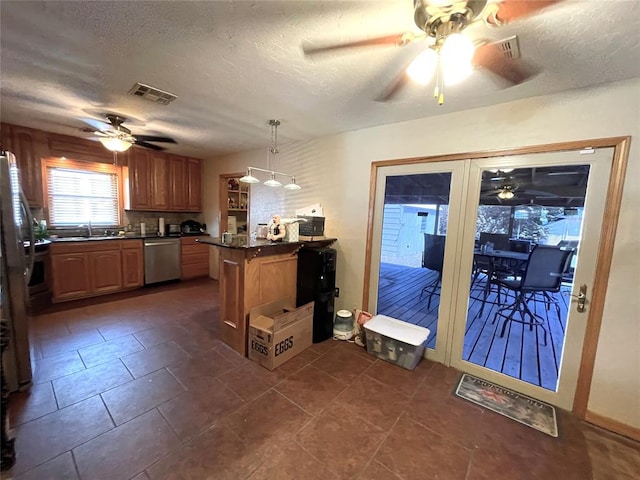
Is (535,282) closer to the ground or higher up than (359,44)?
closer to the ground

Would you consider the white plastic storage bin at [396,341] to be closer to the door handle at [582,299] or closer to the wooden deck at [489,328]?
the wooden deck at [489,328]

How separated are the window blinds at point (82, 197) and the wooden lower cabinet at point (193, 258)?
3.73 ft

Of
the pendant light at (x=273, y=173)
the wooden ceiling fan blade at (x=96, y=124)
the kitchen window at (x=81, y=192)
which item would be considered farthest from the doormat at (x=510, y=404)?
the kitchen window at (x=81, y=192)

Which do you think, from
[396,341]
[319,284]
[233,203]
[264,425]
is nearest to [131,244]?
[233,203]

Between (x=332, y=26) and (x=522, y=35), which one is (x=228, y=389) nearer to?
(x=332, y=26)

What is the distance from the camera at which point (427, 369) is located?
2391mm

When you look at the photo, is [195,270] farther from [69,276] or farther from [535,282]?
[535,282]

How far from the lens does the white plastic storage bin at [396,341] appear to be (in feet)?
7.68

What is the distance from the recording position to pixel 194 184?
16.3ft

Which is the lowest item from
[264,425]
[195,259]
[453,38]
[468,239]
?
[264,425]

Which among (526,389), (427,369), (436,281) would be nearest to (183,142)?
(436,281)

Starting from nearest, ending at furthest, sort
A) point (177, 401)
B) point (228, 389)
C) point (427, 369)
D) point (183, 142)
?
point (177, 401) < point (228, 389) < point (427, 369) < point (183, 142)

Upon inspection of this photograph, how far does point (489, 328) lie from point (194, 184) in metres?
5.19

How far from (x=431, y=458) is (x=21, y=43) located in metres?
3.47
